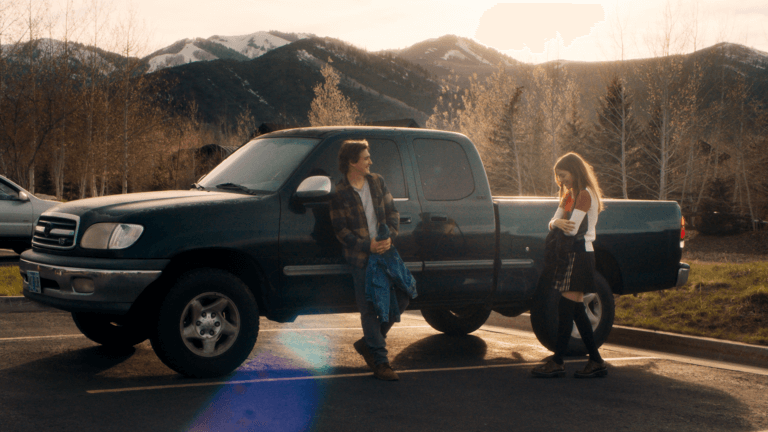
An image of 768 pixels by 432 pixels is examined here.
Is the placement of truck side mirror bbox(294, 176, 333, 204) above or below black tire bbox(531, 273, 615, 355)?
above

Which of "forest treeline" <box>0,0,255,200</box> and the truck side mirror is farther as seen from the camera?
"forest treeline" <box>0,0,255,200</box>

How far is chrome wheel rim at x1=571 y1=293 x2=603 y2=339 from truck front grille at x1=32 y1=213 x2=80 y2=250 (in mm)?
4809

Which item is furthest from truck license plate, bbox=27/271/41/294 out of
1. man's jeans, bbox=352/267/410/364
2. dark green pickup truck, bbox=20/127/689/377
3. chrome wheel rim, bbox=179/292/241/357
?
man's jeans, bbox=352/267/410/364

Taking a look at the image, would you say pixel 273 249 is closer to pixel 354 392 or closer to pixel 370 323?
pixel 370 323

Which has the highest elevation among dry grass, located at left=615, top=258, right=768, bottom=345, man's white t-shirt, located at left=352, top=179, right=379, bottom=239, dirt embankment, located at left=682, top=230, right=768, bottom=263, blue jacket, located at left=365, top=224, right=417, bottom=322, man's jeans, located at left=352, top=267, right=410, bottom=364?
man's white t-shirt, located at left=352, top=179, right=379, bottom=239

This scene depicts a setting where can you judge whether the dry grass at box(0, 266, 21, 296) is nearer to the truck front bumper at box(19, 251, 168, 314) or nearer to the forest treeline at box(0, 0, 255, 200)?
the truck front bumper at box(19, 251, 168, 314)

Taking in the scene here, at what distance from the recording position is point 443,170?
6.70m

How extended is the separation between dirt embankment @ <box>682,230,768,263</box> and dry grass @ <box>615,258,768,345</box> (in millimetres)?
18474

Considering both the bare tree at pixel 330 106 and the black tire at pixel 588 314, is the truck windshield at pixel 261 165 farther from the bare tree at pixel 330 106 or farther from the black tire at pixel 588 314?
the bare tree at pixel 330 106

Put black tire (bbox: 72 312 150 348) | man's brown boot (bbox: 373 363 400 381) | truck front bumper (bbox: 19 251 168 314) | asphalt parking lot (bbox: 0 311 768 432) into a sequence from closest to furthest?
1. asphalt parking lot (bbox: 0 311 768 432)
2. truck front bumper (bbox: 19 251 168 314)
3. man's brown boot (bbox: 373 363 400 381)
4. black tire (bbox: 72 312 150 348)

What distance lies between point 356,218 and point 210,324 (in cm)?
139

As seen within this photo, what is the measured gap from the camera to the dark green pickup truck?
5.22 metres

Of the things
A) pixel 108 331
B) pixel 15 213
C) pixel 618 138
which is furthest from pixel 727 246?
pixel 108 331

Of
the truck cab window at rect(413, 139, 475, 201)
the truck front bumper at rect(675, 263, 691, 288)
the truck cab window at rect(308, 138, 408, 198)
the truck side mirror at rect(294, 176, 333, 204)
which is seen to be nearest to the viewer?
the truck side mirror at rect(294, 176, 333, 204)
